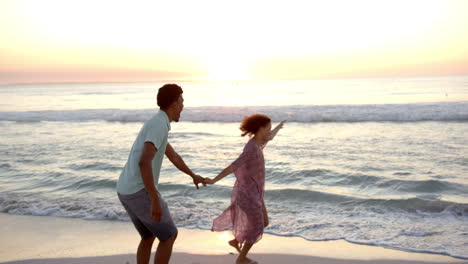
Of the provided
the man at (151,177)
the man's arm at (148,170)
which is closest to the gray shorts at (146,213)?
the man at (151,177)

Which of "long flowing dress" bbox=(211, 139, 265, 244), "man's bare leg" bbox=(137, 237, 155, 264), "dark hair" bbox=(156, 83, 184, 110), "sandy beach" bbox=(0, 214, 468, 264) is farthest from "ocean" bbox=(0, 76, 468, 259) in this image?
"dark hair" bbox=(156, 83, 184, 110)

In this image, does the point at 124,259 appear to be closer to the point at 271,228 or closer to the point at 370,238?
the point at 271,228

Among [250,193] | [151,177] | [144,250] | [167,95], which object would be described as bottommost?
[144,250]

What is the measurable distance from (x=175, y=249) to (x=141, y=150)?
8.32ft

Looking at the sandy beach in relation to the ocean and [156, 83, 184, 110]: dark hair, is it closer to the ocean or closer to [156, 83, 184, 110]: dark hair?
the ocean

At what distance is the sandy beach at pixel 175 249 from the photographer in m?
4.98

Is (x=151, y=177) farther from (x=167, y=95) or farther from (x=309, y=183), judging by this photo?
(x=309, y=183)

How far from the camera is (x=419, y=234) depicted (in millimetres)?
5730

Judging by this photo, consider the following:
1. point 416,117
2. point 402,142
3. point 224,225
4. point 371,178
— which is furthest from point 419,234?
point 416,117

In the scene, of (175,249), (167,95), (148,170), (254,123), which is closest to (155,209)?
(148,170)

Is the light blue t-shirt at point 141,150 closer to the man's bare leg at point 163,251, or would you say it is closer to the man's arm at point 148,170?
the man's arm at point 148,170

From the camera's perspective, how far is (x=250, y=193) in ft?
14.7

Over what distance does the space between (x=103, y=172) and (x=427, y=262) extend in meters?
7.52

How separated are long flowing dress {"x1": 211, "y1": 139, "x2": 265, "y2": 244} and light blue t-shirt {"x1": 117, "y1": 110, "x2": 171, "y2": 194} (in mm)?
1216
